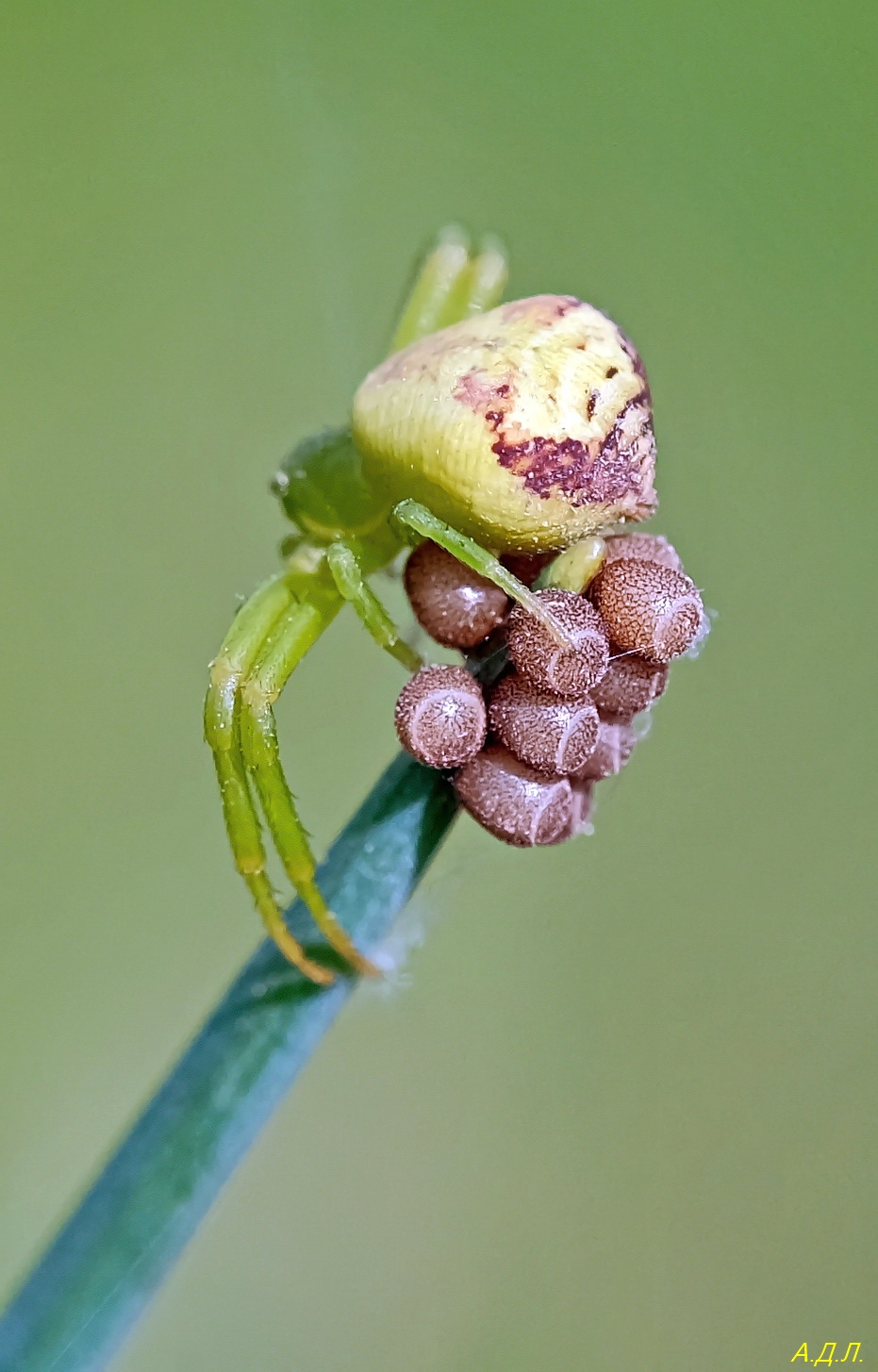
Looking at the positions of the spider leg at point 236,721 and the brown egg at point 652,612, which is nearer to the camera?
the brown egg at point 652,612

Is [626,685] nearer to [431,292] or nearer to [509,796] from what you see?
[509,796]

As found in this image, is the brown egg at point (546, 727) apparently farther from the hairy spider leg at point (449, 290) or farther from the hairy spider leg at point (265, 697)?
the hairy spider leg at point (449, 290)

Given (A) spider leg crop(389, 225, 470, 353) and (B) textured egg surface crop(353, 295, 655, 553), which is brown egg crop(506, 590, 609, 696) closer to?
(B) textured egg surface crop(353, 295, 655, 553)

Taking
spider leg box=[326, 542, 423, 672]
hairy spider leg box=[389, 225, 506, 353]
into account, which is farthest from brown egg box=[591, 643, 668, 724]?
hairy spider leg box=[389, 225, 506, 353]

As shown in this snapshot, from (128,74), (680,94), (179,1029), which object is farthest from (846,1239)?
(128,74)

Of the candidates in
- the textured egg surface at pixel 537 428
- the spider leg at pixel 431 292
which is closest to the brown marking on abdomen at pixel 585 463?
the textured egg surface at pixel 537 428

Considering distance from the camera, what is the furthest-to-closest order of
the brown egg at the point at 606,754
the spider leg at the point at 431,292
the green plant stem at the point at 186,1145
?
the spider leg at the point at 431,292 < the brown egg at the point at 606,754 < the green plant stem at the point at 186,1145

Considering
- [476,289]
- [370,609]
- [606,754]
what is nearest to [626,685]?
[606,754]
